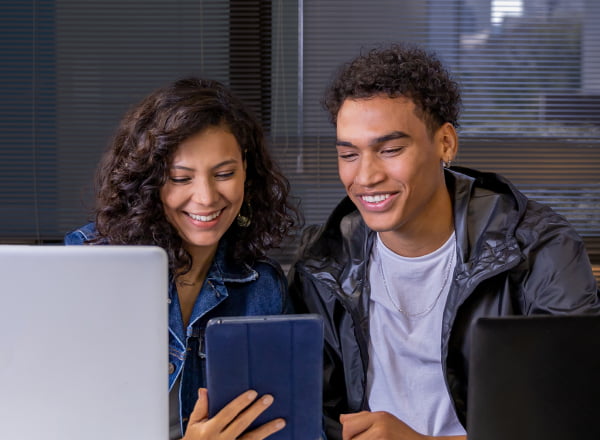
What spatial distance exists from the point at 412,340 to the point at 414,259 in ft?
0.62

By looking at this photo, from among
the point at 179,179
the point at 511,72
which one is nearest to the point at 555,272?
the point at 179,179

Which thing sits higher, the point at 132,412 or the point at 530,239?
the point at 530,239

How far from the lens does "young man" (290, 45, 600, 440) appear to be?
1471 millimetres

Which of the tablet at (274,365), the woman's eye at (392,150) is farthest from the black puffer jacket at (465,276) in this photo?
the tablet at (274,365)

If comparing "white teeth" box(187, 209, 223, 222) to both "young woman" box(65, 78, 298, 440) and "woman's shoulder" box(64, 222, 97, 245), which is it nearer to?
"young woman" box(65, 78, 298, 440)

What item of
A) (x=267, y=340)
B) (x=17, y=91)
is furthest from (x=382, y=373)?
(x=17, y=91)

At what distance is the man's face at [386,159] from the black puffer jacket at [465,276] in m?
0.14

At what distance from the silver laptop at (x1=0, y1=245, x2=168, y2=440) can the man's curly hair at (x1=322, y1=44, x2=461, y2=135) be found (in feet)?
2.70

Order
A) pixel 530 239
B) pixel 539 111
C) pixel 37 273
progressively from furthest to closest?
1. pixel 539 111
2. pixel 530 239
3. pixel 37 273

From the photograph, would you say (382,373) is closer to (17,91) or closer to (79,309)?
(79,309)

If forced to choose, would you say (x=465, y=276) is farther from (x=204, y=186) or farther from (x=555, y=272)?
(x=204, y=186)

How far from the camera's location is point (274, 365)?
1037mm

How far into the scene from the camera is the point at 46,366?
0.84 meters

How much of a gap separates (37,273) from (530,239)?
3.48ft
